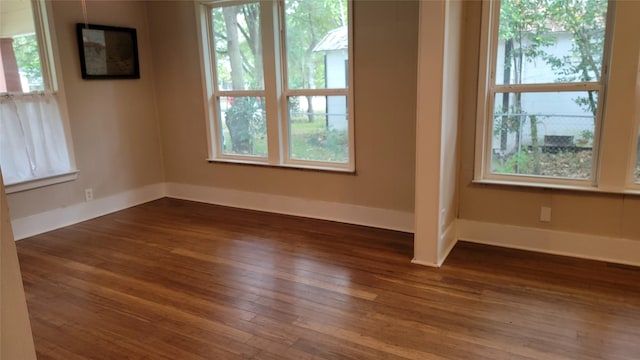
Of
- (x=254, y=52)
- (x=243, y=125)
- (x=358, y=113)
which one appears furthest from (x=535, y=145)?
(x=243, y=125)

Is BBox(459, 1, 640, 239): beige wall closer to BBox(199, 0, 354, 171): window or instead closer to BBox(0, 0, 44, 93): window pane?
BBox(199, 0, 354, 171): window

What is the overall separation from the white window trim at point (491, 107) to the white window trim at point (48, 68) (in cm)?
369

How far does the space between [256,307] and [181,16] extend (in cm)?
337

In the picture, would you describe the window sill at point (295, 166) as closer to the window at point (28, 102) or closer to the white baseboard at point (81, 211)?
the white baseboard at point (81, 211)

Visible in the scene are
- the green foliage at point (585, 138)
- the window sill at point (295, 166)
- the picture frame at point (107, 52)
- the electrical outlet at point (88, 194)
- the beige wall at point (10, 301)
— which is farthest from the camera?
the electrical outlet at point (88, 194)

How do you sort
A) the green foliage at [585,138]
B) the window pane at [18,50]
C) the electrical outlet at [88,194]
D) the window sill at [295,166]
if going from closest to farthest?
1. the green foliage at [585,138]
2. the window pane at [18,50]
3. the window sill at [295,166]
4. the electrical outlet at [88,194]

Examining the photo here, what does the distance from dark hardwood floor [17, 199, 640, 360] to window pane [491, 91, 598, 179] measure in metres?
0.66

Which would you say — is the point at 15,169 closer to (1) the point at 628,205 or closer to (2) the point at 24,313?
(2) the point at 24,313

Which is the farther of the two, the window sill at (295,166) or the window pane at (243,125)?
the window pane at (243,125)

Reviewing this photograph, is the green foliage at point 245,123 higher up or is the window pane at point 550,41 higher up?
the window pane at point 550,41

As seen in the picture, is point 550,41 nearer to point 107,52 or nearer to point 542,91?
point 542,91

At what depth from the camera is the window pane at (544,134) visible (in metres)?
3.17

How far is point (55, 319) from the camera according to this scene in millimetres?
2594

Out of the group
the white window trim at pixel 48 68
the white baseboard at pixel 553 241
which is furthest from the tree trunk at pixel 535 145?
the white window trim at pixel 48 68
